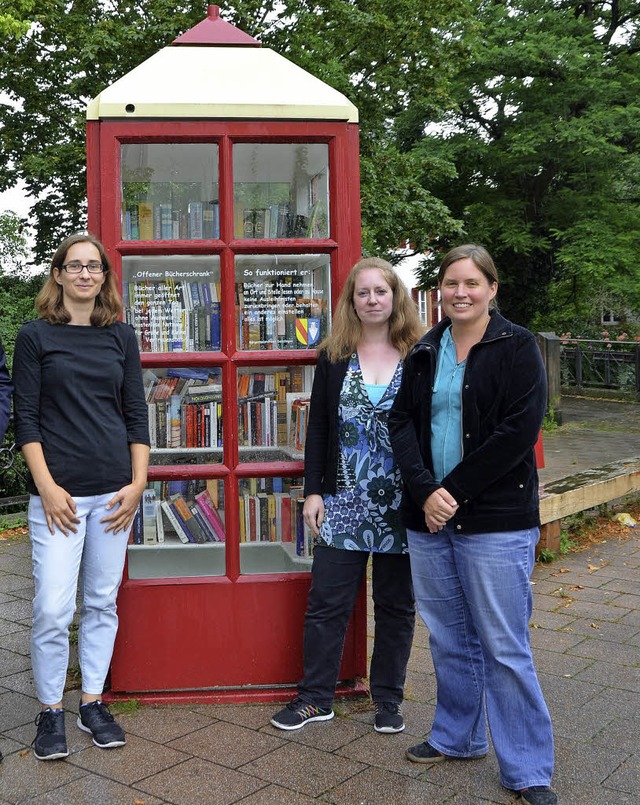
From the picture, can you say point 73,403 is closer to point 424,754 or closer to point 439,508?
point 439,508

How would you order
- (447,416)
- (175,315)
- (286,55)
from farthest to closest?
(286,55) < (175,315) < (447,416)

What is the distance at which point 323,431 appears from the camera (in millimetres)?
3906

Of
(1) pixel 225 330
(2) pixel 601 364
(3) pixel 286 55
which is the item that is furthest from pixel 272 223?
(2) pixel 601 364

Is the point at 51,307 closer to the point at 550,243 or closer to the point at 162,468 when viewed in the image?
the point at 162,468

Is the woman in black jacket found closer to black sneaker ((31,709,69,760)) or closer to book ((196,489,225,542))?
book ((196,489,225,542))

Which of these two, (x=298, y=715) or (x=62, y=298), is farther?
(x=298, y=715)

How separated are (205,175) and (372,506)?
5.57ft

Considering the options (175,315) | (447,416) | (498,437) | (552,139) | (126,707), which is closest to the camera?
(498,437)

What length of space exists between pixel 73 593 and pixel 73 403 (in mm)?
759

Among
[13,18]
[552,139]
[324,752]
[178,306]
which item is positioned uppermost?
[13,18]

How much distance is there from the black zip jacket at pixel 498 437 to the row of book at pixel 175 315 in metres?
1.34

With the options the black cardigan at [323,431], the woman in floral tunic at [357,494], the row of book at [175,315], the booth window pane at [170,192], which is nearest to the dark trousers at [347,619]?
the woman in floral tunic at [357,494]

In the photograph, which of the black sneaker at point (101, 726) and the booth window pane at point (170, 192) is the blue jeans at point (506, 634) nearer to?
the black sneaker at point (101, 726)

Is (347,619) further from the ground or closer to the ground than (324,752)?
further from the ground
